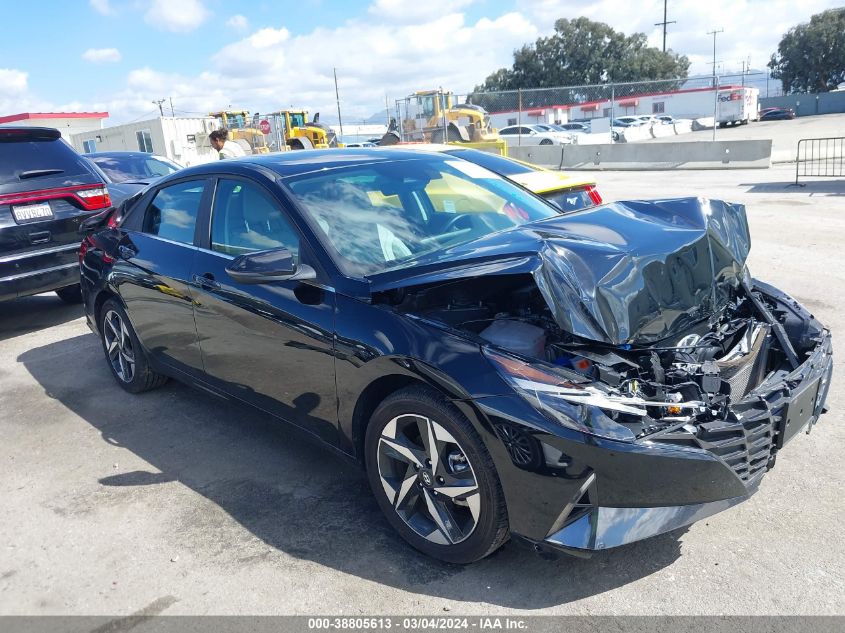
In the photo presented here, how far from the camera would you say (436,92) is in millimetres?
24031

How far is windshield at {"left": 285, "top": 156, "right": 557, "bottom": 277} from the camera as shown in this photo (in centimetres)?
341

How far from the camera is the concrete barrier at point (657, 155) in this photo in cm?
1969

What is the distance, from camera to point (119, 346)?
17.0 ft

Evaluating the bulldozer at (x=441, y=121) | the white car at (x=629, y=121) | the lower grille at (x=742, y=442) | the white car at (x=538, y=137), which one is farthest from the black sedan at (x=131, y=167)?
the white car at (x=629, y=121)

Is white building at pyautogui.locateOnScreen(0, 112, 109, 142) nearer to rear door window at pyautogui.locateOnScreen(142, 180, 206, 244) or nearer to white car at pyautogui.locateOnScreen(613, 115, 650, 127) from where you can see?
white car at pyautogui.locateOnScreen(613, 115, 650, 127)

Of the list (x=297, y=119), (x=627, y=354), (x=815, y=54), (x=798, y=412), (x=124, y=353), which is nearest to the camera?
(x=798, y=412)

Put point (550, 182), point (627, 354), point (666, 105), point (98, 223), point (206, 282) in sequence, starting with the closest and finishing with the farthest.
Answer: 1. point (627, 354)
2. point (206, 282)
3. point (98, 223)
4. point (550, 182)
5. point (666, 105)

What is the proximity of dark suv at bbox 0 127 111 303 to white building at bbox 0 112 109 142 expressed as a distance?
39.2m

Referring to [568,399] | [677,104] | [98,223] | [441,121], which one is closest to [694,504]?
[568,399]

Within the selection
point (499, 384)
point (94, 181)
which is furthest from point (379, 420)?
point (94, 181)

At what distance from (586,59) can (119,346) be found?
252 ft

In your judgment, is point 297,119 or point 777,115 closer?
point 297,119

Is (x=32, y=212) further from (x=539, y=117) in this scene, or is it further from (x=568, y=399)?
(x=539, y=117)

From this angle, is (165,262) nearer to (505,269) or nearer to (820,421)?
(505,269)
